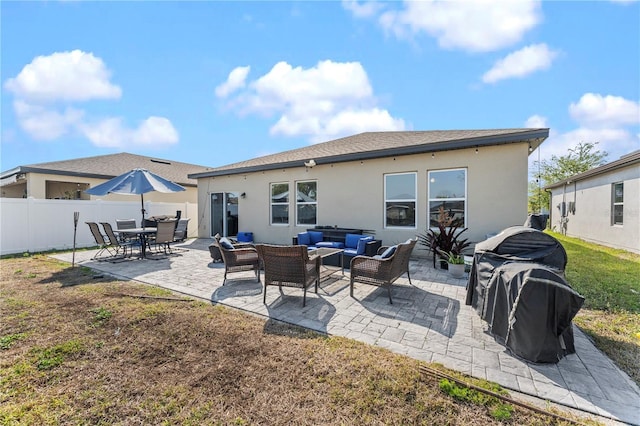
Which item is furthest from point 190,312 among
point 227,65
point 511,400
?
point 227,65

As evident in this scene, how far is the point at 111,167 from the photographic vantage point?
14992mm

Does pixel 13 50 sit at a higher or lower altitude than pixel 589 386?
higher

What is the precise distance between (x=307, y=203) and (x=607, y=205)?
12.5 m

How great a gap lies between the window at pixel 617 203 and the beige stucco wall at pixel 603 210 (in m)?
0.14

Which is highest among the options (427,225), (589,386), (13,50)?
(13,50)

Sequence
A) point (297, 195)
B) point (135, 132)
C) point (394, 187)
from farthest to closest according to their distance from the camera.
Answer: point (135, 132)
point (297, 195)
point (394, 187)

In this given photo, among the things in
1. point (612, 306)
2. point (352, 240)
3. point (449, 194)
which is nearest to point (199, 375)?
point (352, 240)

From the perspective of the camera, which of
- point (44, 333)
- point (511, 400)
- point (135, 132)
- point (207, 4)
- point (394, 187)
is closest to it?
point (511, 400)

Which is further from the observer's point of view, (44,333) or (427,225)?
(427,225)

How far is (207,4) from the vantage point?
23.4 feet

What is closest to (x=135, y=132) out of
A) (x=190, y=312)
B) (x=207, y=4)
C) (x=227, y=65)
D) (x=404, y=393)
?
(x=227, y=65)

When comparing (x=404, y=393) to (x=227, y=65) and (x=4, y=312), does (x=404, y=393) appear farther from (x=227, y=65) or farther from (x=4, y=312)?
(x=227, y=65)

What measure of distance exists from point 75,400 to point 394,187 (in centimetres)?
801

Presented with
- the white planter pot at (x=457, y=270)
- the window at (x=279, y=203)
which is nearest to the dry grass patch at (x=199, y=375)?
the white planter pot at (x=457, y=270)
